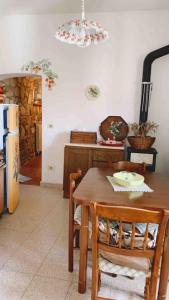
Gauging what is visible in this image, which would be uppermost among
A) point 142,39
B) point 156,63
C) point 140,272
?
point 142,39

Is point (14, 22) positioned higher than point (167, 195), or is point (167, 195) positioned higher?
point (14, 22)

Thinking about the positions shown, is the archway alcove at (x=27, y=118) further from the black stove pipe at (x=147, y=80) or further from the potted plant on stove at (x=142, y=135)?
the black stove pipe at (x=147, y=80)

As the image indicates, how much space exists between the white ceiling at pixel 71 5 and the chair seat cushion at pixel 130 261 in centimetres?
339

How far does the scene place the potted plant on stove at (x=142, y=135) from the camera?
387cm

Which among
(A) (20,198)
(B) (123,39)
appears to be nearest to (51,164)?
(A) (20,198)

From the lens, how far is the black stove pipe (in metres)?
3.82

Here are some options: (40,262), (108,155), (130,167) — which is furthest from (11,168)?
(130,167)

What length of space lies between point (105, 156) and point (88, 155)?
28 cm

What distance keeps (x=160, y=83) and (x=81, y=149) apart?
1.71m

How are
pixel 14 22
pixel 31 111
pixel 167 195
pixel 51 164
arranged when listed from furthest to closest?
pixel 31 111, pixel 51 164, pixel 14 22, pixel 167 195

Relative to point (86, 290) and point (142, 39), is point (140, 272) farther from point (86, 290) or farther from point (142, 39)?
point (142, 39)

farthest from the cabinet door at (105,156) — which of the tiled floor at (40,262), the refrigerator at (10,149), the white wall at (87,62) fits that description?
the refrigerator at (10,149)

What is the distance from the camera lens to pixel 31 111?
7098 millimetres

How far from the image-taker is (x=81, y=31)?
2.24 m
